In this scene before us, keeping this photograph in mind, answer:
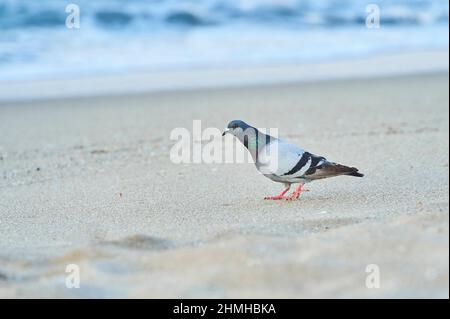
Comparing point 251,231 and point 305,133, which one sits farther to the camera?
point 305,133

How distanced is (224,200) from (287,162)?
1.96ft

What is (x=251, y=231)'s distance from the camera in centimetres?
409

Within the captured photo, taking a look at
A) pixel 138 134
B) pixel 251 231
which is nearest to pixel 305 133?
pixel 138 134

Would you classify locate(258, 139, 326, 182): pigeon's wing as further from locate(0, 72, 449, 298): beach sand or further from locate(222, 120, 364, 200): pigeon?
locate(0, 72, 449, 298): beach sand

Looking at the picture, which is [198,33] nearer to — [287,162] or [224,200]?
[224,200]

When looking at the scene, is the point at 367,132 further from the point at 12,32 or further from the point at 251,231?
the point at 12,32

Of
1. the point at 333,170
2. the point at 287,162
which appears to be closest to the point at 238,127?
the point at 287,162

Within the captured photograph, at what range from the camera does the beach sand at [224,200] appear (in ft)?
10.9

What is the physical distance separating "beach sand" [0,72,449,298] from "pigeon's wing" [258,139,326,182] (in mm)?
219

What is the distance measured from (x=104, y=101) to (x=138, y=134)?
2.38m

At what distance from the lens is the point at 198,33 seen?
1652cm

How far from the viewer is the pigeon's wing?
17.8ft

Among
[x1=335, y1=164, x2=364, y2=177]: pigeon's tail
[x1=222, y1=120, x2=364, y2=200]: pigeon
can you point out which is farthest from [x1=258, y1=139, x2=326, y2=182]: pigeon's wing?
[x1=335, y1=164, x2=364, y2=177]: pigeon's tail
